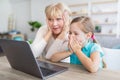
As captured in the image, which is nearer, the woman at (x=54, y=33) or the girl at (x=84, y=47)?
the girl at (x=84, y=47)

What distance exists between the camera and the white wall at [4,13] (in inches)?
234

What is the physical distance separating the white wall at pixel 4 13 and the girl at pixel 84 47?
5.09 meters

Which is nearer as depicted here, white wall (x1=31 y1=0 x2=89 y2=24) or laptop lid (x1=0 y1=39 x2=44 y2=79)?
laptop lid (x1=0 y1=39 x2=44 y2=79)

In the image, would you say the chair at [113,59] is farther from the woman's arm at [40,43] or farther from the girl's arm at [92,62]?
the woman's arm at [40,43]

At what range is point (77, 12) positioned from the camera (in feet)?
15.6

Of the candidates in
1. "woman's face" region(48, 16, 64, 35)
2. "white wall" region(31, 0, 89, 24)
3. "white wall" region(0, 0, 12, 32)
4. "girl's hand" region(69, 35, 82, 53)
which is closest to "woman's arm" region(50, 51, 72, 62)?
"girl's hand" region(69, 35, 82, 53)

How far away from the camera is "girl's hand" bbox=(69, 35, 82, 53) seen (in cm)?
110

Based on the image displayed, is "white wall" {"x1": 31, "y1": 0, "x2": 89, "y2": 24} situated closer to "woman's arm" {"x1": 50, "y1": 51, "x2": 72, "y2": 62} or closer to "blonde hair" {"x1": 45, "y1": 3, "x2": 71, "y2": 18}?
"blonde hair" {"x1": 45, "y1": 3, "x2": 71, "y2": 18}

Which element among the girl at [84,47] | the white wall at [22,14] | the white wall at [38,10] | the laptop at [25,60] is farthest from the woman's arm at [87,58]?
the white wall at [22,14]

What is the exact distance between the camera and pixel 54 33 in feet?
5.14

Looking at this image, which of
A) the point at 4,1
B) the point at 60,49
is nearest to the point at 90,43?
the point at 60,49

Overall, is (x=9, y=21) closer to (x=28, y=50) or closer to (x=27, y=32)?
(x=27, y=32)

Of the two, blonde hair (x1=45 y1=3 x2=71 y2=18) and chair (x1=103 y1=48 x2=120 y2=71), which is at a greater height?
blonde hair (x1=45 y1=3 x2=71 y2=18)

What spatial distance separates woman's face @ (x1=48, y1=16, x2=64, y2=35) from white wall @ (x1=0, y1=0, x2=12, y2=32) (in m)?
4.84
